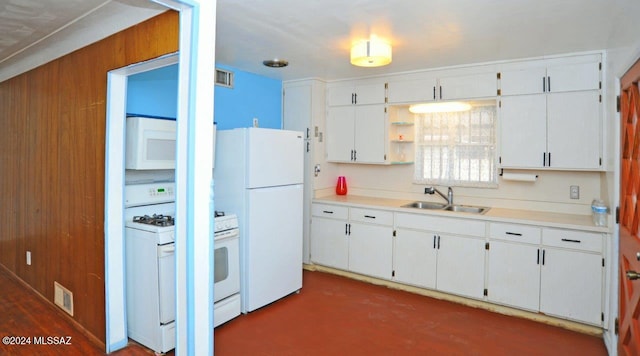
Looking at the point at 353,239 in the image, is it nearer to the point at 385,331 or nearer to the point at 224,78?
the point at 385,331

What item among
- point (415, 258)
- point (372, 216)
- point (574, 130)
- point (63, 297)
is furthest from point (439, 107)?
point (63, 297)

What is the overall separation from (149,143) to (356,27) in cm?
177

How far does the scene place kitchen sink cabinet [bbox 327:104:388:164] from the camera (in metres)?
4.27

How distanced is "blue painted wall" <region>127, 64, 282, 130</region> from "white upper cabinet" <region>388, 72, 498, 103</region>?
56.6 inches

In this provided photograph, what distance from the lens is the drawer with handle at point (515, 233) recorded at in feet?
10.3

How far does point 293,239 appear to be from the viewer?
12.0ft

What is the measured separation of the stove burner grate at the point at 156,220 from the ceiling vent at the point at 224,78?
158 centimetres

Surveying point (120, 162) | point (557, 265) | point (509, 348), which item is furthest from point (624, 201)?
point (120, 162)

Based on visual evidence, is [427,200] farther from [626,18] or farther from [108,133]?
[108,133]

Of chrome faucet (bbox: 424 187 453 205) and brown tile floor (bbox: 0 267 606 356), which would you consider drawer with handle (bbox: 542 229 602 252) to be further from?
chrome faucet (bbox: 424 187 453 205)

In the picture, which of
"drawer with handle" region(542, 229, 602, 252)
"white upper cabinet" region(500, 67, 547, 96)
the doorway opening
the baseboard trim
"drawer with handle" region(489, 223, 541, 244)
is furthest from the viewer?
"white upper cabinet" region(500, 67, 547, 96)

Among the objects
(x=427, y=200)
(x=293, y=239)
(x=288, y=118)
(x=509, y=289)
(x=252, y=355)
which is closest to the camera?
(x=252, y=355)

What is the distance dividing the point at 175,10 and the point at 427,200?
3302 mm

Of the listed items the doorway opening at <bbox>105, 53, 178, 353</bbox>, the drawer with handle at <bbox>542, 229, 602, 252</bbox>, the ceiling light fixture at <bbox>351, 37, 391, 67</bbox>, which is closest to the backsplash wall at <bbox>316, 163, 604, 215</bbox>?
the drawer with handle at <bbox>542, 229, 602, 252</bbox>
